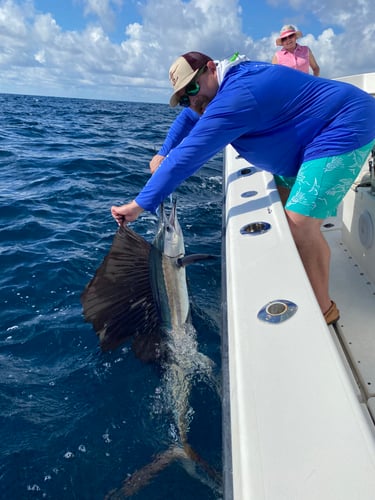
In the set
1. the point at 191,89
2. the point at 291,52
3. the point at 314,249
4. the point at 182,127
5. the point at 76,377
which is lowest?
the point at 76,377

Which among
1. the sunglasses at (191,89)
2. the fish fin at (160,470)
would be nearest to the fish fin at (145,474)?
the fish fin at (160,470)

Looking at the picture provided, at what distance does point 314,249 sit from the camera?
2.22 m

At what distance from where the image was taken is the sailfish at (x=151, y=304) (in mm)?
2373

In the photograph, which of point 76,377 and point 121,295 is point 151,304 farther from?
point 76,377

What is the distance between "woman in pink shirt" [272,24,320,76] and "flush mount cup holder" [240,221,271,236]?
3156 millimetres

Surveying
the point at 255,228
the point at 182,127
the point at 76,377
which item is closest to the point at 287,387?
the point at 255,228

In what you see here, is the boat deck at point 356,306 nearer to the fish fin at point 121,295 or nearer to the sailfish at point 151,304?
the sailfish at point 151,304

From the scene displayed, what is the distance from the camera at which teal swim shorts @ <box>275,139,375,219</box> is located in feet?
6.67

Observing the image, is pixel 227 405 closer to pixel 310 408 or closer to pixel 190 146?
pixel 310 408

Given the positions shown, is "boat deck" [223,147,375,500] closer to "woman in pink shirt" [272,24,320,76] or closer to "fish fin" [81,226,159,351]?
"fish fin" [81,226,159,351]

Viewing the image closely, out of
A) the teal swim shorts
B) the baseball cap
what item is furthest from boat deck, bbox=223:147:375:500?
the baseball cap

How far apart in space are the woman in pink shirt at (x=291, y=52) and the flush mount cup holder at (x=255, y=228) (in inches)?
124

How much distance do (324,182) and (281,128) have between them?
0.35 m

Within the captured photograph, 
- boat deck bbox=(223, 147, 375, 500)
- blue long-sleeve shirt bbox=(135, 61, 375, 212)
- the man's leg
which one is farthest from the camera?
the man's leg
